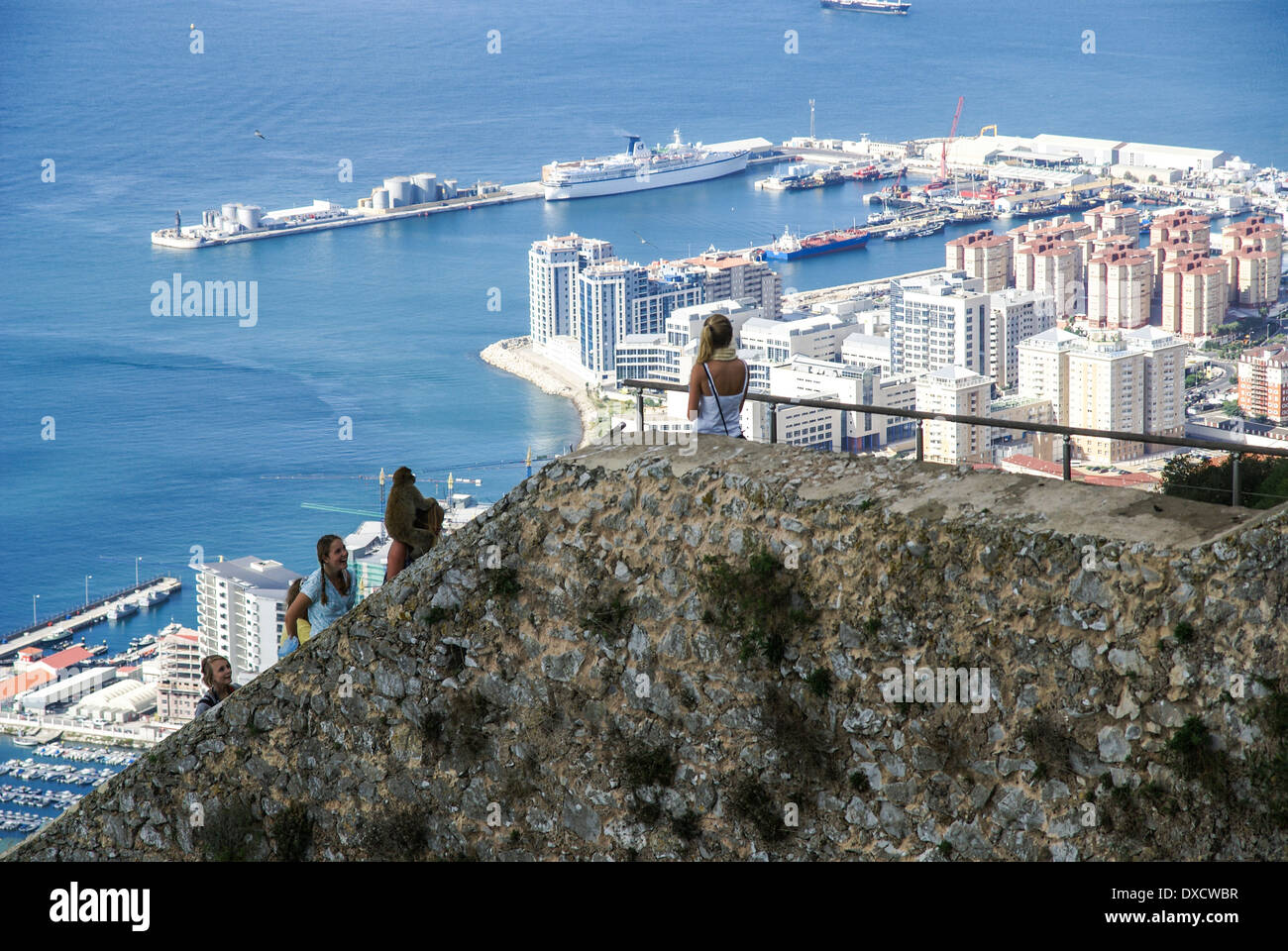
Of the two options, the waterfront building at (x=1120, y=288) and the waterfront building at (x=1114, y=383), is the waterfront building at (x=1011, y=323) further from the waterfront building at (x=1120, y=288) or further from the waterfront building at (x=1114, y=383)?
the waterfront building at (x=1114, y=383)

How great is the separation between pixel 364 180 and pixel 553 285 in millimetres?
13748

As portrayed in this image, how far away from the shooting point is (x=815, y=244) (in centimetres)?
3462

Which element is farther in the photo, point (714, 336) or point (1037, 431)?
point (714, 336)

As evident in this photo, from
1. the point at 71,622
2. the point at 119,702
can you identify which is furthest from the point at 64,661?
the point at 119,702

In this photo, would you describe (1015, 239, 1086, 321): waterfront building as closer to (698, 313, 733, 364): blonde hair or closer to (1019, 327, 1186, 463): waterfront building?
(1019, 327, 1186, 463): waterfront building

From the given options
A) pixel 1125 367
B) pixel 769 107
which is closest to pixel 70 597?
pixel 1125 367

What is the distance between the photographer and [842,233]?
35.1 meters

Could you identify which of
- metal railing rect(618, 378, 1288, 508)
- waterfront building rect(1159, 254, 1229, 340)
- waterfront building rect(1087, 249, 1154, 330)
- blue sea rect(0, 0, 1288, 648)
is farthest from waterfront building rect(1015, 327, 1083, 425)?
metal railing rect(618, 378, 1288, 508)

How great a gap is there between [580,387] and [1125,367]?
8737mm

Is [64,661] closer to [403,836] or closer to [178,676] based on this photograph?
[178,676]

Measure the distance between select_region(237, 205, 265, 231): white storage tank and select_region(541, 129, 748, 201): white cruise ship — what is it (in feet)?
23.7

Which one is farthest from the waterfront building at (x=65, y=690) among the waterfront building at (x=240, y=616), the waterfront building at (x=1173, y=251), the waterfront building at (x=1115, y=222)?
the waterfront building at (x=1115, y=222)

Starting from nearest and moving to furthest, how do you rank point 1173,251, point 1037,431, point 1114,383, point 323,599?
point 1037,431, point 323,599, point 1114,383, point 1173,251

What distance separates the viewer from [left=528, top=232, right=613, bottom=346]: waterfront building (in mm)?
29172
